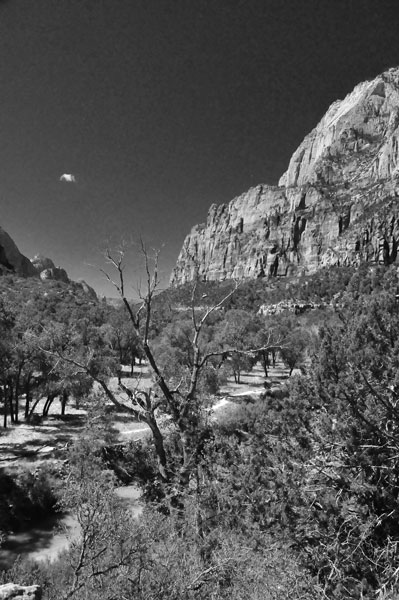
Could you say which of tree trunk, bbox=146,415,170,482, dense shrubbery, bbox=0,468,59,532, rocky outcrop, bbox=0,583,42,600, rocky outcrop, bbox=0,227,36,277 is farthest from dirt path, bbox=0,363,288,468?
rocky outcrop, bbox=0,227,36,277

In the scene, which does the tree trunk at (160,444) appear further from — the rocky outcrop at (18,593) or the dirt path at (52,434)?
the rocky outcrop at (18,593)

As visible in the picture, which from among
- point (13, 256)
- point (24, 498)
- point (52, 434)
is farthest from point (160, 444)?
point (13, 256)

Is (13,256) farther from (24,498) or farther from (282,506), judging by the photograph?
(282,506)

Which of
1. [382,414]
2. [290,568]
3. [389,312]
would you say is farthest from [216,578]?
[389,312]

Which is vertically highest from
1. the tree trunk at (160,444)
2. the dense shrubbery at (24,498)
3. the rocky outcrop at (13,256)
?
the rocky outcrop at (13,256)

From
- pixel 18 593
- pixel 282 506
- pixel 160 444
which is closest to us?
pixel 282 506

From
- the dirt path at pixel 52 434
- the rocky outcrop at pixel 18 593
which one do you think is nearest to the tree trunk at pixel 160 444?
the dirt path at pixel 52 434

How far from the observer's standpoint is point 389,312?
33.9 ft

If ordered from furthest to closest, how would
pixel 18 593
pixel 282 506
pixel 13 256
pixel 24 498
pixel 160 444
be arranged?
pixel 13 256
pixel 24 498
pixel 160 444
pixel 18 593
pixel 282 506

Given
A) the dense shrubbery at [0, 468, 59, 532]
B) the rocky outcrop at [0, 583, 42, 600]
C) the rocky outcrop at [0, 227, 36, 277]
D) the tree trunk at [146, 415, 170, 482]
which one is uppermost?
the rocky outcrop at [0, 227, 36, 277]

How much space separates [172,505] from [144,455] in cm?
1049

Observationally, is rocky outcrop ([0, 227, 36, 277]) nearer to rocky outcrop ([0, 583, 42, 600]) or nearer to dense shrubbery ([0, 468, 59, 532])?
dense shrubbery ([0, 468, 59, 532])

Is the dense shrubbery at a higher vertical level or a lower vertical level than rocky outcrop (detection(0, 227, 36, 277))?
lower

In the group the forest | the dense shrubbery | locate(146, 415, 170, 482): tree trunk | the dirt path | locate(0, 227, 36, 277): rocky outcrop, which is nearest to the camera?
the forest
